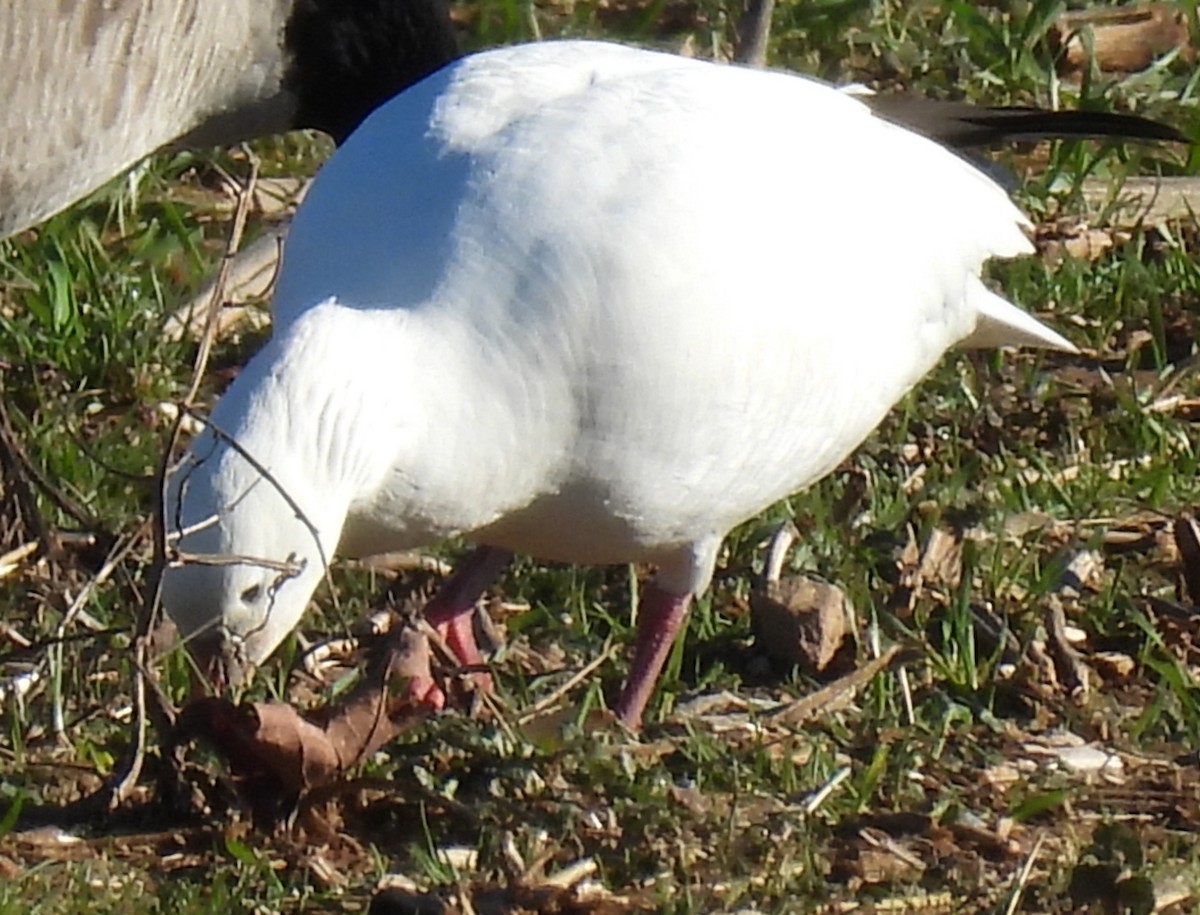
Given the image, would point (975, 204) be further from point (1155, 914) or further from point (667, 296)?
point (1155, 914)

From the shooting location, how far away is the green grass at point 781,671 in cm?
373

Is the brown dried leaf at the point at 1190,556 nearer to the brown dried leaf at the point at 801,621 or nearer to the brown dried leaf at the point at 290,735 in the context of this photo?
the brown dried leaf at the point at 801,621

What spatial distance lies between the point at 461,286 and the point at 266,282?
2.11 m

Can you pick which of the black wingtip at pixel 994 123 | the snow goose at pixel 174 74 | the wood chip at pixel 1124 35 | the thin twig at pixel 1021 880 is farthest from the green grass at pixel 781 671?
the black wingtip at pixel 994 123

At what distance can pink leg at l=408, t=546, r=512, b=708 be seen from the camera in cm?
452

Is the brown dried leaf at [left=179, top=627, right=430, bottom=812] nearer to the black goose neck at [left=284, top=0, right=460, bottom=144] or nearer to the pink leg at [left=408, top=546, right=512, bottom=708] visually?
the pink leg at [left=408, top=546, right=512, bottom=708]

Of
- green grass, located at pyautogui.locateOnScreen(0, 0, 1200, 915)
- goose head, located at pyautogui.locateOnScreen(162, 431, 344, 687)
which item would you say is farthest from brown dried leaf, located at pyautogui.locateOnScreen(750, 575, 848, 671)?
goose head, located at pyautogui.locateOnScreen(162, 431, 344, 687)

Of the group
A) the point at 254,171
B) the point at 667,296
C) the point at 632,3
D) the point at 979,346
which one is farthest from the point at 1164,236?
the point at 254,171

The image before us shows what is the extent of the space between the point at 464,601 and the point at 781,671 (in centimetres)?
57

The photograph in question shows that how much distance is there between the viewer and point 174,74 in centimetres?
592

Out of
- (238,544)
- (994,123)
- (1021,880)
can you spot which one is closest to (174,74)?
(994,123)

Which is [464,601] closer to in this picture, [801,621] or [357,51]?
[801,621]

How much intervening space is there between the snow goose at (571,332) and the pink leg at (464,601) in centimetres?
36

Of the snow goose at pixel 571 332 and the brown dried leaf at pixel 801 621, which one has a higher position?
the snow goose at pixel 571 332
